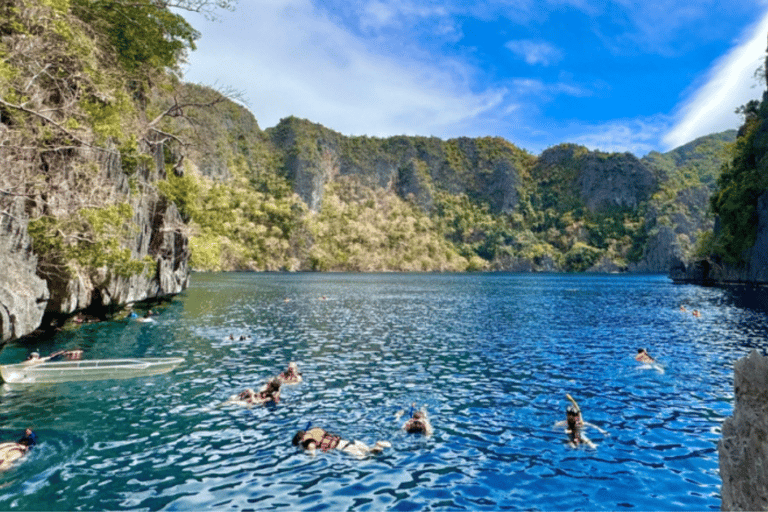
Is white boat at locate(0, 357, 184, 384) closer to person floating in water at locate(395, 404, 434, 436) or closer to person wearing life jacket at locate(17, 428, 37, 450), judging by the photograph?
person wearing life jacket at locate(17, 428, 37, 450)

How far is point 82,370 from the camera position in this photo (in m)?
21.1

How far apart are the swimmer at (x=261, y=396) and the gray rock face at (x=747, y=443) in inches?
599

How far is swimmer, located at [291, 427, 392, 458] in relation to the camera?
1315 centimetres

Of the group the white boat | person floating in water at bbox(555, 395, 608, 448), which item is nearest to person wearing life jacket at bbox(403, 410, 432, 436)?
person floating in water at bbox(555, 395, 608, 448)

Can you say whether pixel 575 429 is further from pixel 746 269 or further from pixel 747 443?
pixel 746 269

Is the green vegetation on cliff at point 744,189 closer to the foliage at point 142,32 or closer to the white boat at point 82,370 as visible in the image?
the foliage at point 142,32

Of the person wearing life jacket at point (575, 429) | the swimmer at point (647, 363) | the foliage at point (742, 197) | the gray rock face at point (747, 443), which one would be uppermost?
the foliage at point (742, 197)

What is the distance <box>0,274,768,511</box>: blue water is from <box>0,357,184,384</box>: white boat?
67 cm

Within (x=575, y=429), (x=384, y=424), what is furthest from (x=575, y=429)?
(x=384, y=424)

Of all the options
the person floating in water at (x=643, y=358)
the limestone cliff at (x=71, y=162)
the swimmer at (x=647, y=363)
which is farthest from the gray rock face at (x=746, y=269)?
the limestone cliff at (x=71, y=162)

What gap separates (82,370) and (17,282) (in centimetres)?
485

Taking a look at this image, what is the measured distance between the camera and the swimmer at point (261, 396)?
17.6 meters

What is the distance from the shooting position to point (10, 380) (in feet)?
66.3

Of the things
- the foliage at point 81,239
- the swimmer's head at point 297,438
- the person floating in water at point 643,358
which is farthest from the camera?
the foliage at point 81,239
